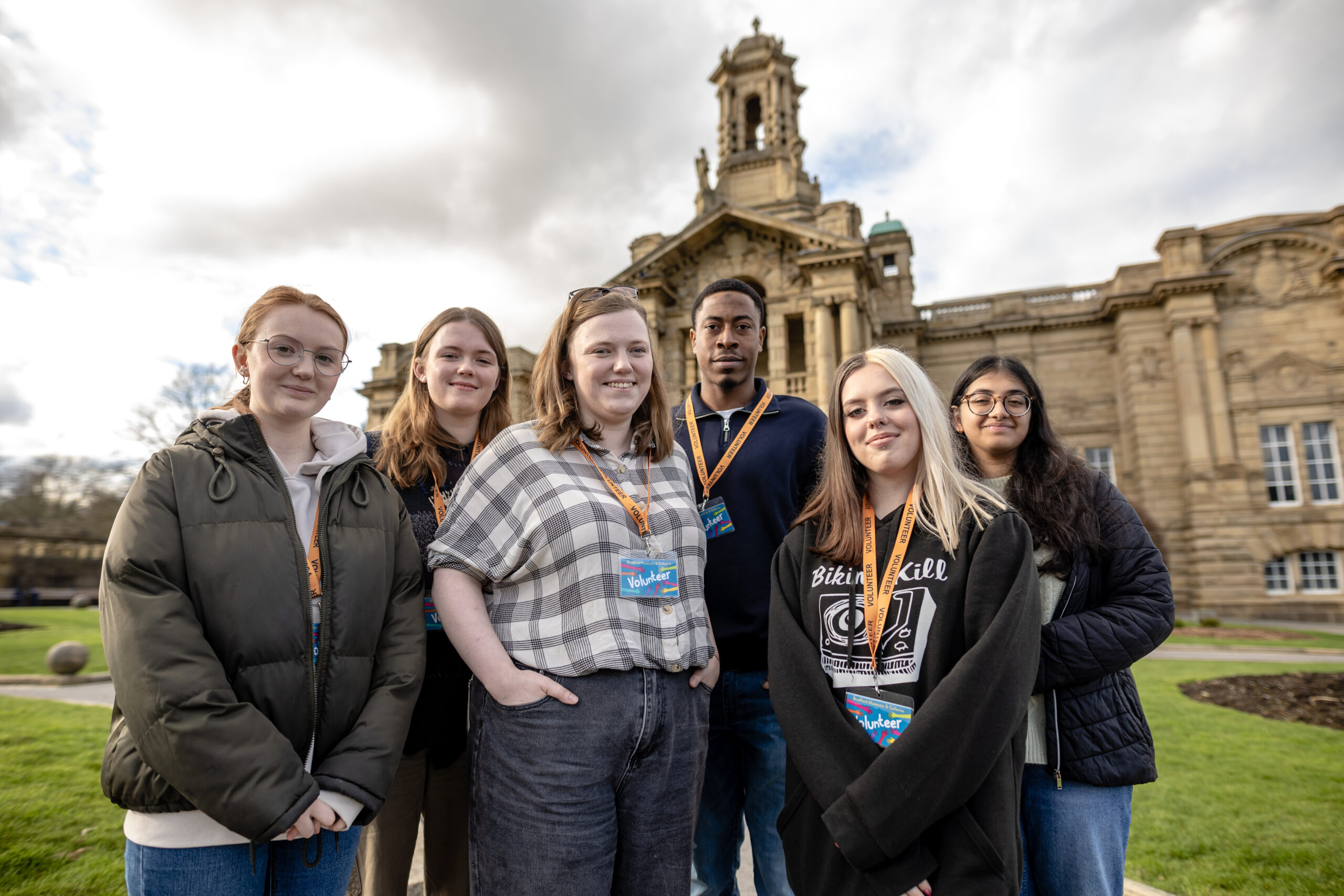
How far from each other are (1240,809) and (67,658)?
53.7 ft

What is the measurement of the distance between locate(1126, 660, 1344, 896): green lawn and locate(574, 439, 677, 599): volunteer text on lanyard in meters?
4.09

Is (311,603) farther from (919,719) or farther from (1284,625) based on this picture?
(1284,625)

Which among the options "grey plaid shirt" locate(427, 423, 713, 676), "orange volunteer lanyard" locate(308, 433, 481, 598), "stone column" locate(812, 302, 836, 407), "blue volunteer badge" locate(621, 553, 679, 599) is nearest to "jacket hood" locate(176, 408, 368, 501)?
"orange volunteer lanyard" locate(308, 433, 481, 598)

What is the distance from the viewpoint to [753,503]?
10.9 feet

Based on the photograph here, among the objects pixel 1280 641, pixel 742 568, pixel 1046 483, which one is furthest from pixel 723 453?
pixel 1280 641

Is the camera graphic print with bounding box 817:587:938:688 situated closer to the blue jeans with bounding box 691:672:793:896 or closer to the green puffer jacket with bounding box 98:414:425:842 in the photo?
the blue jeans with bounding box 691:672:793:896

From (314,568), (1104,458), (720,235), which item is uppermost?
(720,235)

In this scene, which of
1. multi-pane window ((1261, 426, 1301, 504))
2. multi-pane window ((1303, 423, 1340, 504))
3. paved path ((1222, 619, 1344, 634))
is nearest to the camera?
paved path ((1222, 619, 1344, 634))

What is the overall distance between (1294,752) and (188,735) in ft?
29.8

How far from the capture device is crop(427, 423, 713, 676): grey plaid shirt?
7.24 ft

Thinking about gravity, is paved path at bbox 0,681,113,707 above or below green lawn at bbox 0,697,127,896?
below

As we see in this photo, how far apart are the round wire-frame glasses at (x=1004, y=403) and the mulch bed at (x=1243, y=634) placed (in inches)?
714

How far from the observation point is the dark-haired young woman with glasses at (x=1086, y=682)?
7.88 ft

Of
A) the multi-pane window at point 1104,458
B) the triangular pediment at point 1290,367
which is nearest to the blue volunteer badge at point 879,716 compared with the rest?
the multi-pane window at point 1104,458
